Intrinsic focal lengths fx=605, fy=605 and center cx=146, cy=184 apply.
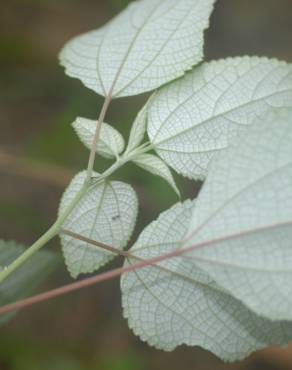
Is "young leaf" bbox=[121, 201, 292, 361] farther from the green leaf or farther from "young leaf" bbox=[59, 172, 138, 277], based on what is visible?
the green leaf

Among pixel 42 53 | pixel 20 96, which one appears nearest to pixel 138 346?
pixel 20 96

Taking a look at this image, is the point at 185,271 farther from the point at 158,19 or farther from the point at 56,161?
the point at 56,161

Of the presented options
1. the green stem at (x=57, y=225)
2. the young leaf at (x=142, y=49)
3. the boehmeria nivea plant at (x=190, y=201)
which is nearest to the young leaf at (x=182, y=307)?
the boehmeria nivea plant at (x=190, y=201)

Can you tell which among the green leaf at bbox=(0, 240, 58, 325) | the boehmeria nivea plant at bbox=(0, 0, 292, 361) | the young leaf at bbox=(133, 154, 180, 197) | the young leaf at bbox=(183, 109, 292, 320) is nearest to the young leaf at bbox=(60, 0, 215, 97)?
the boehmeria nivea plant at bbox=(0, 0, 292, 361)

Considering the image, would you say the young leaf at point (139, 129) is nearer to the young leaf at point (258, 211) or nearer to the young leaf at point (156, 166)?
the young leaf at point (156, 166)

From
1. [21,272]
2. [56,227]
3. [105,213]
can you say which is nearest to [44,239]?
[56,227]

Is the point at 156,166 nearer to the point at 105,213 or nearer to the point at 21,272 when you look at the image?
the point at 105,213

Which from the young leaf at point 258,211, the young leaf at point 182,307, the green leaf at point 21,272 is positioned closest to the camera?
the young leaf at point 258,211
